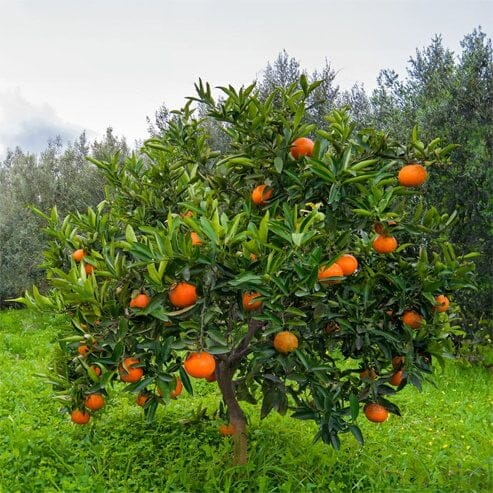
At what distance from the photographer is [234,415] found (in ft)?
12.9

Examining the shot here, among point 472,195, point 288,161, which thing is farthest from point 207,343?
point 472,195

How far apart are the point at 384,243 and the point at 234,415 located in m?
1.70

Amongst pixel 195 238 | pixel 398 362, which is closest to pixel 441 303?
pixel 398 362

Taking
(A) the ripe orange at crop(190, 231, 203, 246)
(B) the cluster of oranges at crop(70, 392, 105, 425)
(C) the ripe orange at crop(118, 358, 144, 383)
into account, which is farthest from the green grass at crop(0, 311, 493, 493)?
(A) the ripe orange at crop(190, 231, 203, 246)

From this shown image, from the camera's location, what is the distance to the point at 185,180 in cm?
377

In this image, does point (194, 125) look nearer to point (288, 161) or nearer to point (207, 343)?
point (288, 161)

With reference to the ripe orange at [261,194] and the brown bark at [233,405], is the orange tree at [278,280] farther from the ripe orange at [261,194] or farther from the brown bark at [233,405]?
the brown bark at [233,405]

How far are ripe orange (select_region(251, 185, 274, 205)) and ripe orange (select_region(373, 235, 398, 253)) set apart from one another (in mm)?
657

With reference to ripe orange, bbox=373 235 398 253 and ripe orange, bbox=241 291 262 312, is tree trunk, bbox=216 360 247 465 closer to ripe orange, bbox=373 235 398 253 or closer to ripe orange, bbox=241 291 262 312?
ripe orange, bbox=241 291 262 312

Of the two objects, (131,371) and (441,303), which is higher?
(441,303)

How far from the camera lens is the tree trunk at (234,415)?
12.7 ft

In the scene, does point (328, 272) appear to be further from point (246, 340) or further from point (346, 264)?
point (246, 340)

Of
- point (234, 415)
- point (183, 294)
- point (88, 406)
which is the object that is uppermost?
point (183, 294)

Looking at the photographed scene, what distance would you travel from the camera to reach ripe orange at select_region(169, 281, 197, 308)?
2754 millimetres
